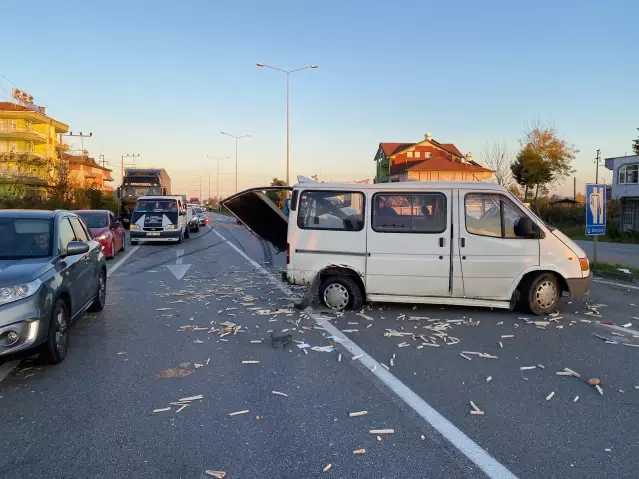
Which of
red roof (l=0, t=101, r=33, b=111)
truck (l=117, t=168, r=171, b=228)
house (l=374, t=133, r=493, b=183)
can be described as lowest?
truck (l=117, t=168, r=171, b=228)

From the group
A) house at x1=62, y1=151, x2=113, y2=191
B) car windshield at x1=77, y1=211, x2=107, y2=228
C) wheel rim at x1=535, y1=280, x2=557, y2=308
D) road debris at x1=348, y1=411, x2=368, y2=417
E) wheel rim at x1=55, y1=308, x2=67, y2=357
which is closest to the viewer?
road debris at x1=348, y1=411, x2=368, y2=417

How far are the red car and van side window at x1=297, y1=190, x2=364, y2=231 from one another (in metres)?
9.50

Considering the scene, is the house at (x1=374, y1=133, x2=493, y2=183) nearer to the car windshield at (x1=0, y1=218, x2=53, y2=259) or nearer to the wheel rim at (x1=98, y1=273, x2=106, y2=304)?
the wheel rim at (x1=98, y1=273, x2=106, y2=304)

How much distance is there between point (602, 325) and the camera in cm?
750

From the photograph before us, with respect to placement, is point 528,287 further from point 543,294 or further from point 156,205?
point 156,205

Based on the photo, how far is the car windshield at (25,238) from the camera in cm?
593

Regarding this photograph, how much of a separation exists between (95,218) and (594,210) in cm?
Answer: 1446

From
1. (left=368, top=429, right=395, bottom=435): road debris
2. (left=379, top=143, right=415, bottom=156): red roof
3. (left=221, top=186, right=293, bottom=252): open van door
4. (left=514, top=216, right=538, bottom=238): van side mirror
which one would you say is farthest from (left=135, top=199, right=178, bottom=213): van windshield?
(left=379, top=143, right=415, bottom=156): red roof

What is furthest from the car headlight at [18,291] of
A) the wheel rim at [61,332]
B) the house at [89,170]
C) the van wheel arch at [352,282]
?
the house at [89,170]

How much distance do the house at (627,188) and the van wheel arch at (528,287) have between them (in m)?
34.4

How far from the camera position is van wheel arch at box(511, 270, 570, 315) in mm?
7855

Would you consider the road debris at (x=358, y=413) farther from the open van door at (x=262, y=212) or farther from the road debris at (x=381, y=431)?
the open van door at (x=262, y=212)

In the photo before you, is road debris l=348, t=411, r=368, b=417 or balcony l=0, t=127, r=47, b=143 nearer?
road debris l=348, t=411, r=368, b=417

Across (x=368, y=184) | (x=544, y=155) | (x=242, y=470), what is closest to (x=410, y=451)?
(x=242, y=470)
